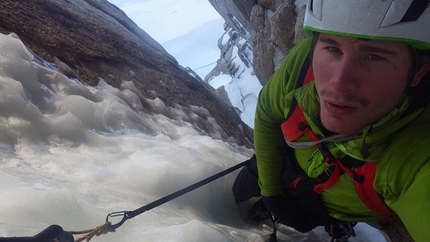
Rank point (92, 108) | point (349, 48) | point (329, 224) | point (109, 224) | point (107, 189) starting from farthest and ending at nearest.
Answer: point (92, 108), point (329, 224), point (107, 189), point (109, 224), point (349, 48)

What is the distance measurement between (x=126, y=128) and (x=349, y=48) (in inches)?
82.5

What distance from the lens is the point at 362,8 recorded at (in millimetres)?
1481

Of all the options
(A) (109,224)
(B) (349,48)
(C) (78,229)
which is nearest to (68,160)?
(C) (78,229)

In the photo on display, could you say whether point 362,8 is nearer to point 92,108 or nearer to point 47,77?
point 92,108

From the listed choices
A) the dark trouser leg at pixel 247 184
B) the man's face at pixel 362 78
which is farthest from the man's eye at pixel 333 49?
the dark trouser leg at pixel 247 184

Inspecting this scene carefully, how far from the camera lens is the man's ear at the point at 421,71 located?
1.45m

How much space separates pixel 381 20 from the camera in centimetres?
141

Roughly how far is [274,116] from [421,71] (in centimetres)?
93

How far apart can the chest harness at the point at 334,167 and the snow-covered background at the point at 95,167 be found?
0.67 m

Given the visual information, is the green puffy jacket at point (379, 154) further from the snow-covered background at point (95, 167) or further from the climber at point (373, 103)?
the snow-covered background at point (95, 167)

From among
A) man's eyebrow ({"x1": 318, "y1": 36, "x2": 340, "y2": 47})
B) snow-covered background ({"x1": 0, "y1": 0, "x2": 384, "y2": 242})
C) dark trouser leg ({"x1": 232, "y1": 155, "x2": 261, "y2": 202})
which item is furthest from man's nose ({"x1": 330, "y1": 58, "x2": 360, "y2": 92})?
dark trouser leg ({"x1": 232, "y1": 155, "x2": 261, "y2": 202})

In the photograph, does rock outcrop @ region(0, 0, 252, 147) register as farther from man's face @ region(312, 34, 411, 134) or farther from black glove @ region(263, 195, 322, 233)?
man's face @ region(312, 34, 411, 134)

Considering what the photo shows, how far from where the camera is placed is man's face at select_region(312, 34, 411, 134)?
4.47 ft

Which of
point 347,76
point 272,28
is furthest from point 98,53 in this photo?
point 272,28
